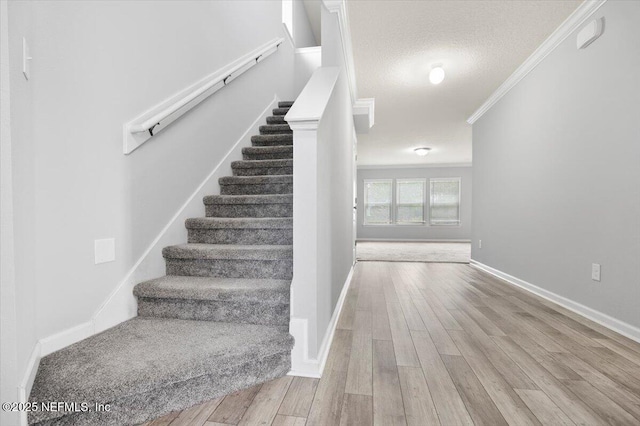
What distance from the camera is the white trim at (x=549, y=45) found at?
7.72 feet

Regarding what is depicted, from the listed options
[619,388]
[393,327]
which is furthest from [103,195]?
[619,388]

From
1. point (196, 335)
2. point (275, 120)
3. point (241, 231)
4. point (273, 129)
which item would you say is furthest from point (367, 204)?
point (196, 335)

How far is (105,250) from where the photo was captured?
5.23 ft

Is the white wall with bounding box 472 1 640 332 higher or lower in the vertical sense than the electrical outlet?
higher

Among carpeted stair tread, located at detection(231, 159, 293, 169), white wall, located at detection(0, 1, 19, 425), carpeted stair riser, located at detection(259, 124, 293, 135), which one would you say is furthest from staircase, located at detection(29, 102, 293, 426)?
carpeted stair riser, located at detection(259, 124, 293, 135)

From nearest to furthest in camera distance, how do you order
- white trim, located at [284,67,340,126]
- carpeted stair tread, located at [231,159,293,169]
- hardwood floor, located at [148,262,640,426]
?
hardwood floor, located at [148,262,640,426], white trim, located at [284,67,340,126], carpeted stair tread, located at [231,159,293,169]

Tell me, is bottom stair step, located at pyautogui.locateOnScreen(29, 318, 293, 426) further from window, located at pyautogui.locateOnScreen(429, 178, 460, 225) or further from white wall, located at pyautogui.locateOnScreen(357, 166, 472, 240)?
window, located at pyautogui.locateOnScreen(429, 178, 460, 225)

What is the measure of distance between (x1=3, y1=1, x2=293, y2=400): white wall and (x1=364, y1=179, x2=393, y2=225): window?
317 inches

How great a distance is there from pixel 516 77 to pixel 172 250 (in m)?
3.96

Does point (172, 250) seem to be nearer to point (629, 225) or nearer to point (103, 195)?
point (103, 195)

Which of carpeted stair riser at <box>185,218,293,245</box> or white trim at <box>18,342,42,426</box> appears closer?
white trim at <box>18,342,42,426</box>

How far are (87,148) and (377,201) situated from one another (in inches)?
358

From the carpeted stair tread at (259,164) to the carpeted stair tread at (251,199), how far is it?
57cm

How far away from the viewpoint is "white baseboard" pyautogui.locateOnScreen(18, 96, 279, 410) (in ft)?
4.24
